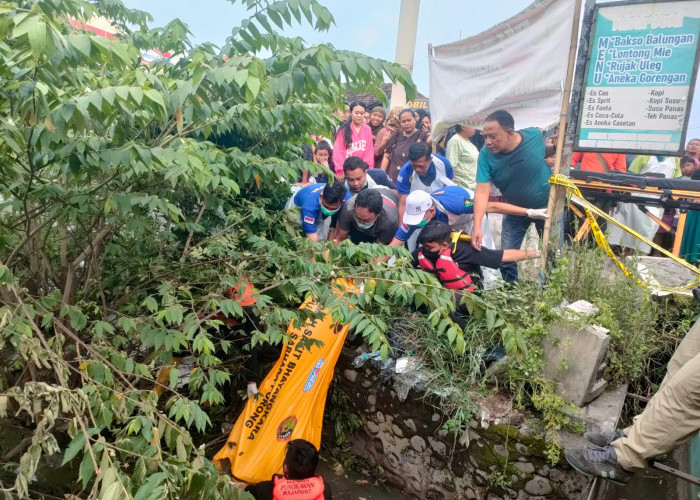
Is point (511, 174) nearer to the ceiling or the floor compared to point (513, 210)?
nearer to the ceiling

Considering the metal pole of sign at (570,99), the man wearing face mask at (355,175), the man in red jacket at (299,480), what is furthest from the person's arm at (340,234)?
the man in red jacket at (299,480)

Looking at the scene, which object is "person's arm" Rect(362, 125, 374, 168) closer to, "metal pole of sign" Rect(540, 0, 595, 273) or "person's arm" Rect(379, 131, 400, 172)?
"person's arm" Rect(379, 131, 400, 172)

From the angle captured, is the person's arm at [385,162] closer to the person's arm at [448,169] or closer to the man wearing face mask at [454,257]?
the person's arm at [448,169]

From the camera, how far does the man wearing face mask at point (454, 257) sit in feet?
14.9

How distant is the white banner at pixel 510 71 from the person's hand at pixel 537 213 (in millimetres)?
693

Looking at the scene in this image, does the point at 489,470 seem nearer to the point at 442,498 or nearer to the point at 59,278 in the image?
the point at 442,498

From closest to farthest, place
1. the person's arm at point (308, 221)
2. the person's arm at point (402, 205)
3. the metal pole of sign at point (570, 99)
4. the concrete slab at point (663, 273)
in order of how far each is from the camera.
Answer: the metal pole of sign at point (570, 99) < the concrete slab at point (663, 273) < the person's arm at point (308, 221) < the person's arm at point (402, 205)

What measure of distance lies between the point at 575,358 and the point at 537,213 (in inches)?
56.4

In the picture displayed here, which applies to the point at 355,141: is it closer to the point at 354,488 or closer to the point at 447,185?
the point at 447,185

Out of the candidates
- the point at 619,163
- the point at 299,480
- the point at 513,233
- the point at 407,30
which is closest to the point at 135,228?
the point at 299,480

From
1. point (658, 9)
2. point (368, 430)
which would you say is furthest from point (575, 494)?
point (658, 9)

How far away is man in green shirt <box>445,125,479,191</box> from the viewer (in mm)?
5080

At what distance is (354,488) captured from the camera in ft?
13.5

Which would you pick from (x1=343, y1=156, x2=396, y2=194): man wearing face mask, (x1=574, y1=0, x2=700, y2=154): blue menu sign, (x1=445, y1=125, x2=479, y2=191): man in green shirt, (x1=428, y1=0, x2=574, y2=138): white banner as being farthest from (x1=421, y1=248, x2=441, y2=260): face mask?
(x1=574, y1=0, x2=700, y2=154): blue menu sign
